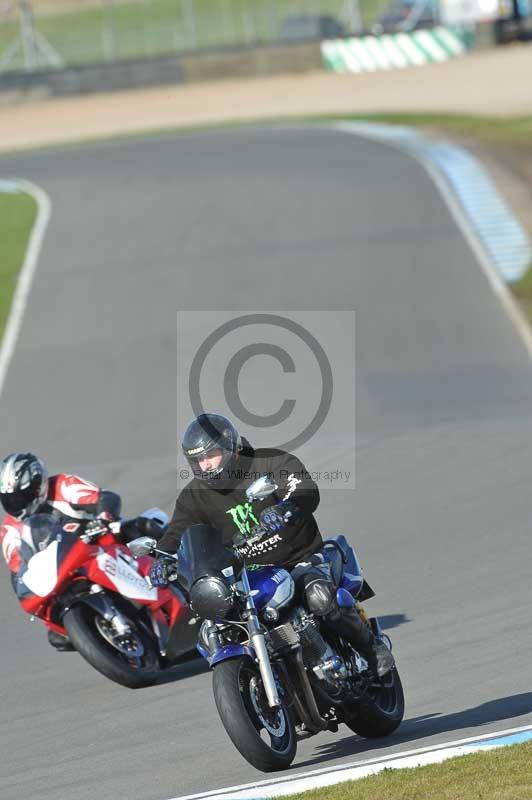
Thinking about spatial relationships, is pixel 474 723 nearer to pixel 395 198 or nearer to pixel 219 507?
pixel 219 507

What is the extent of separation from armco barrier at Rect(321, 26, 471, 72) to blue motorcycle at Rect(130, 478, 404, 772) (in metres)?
40.6

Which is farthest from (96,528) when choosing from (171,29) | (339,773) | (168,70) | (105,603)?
(171,29)

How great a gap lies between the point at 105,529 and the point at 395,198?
17.7 meters

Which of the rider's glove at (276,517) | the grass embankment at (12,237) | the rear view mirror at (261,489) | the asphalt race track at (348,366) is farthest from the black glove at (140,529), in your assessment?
the grass embankment at (12,237)

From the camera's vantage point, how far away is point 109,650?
892cm

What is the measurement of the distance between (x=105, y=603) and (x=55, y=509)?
849 millimetres

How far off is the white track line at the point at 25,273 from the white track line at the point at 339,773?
41.8ft

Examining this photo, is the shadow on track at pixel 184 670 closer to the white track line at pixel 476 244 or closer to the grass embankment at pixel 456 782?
the grass embankment at pixel 456 782

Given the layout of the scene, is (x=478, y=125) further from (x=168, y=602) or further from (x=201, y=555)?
(x=201, y=555)

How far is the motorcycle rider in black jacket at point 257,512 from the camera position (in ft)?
22.7

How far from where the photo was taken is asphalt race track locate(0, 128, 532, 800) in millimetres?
7711

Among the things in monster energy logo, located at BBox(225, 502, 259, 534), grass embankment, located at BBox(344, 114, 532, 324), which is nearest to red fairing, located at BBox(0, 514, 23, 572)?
monster energy logo, located at BBox(225, 502, 259, 534)

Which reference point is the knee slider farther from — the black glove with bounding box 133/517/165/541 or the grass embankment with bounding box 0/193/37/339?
the grass embankment with bounding box 0/193/37/339

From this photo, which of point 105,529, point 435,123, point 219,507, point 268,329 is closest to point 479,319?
point 268,329
